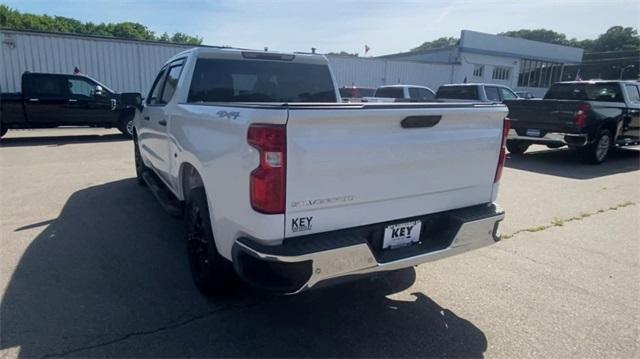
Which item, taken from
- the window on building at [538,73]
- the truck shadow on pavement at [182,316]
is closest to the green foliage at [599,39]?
the window on building at [538,73]

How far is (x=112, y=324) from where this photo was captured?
9.65 ft

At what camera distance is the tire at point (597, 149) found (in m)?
9.83

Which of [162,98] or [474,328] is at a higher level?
[162,98]

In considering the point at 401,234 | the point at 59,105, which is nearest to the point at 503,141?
the point at 401,234

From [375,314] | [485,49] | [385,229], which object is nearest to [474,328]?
[375,314]

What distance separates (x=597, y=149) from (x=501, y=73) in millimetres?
30091

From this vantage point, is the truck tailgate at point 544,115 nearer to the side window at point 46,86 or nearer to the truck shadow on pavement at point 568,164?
the truck shadow on pavement at point 568,164

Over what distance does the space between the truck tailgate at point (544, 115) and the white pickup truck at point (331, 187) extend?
24.7ft

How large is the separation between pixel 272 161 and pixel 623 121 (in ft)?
37.2

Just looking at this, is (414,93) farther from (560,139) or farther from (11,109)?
(11,109)

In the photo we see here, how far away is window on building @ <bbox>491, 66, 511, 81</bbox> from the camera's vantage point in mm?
36062

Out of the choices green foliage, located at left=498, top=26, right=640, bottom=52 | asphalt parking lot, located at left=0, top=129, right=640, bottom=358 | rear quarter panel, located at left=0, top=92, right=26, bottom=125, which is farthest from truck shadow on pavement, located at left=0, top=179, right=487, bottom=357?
green foliage, located at left=498, top=26, right=640, bottom=52

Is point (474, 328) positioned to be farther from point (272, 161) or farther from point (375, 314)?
point (272, 161)

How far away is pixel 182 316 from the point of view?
3082 millimetres
